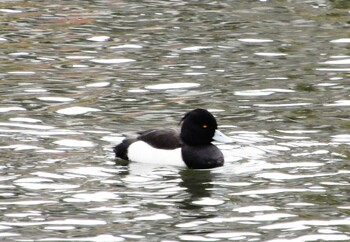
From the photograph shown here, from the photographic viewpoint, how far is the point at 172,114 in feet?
50.7

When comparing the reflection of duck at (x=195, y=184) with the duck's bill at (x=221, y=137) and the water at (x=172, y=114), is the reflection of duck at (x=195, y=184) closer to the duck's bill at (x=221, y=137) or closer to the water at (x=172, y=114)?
the water at (x=172, y=114)

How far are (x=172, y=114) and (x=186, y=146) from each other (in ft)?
5.98

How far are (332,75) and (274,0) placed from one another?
18.4ft

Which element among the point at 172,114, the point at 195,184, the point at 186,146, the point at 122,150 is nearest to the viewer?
the point at 195,184

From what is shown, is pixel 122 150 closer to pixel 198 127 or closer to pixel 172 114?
pixel 198 127

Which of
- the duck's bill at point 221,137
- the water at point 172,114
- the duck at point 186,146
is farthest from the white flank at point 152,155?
the duck's bill at point 221,137

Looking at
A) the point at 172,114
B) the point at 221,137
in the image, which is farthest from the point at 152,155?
the point at 172,114

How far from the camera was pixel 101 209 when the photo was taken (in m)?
11.5

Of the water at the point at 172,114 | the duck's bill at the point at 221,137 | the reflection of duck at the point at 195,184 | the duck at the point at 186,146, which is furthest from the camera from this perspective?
the duck's bill at the point at 221,137

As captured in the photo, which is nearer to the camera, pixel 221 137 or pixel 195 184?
pixel 195 184

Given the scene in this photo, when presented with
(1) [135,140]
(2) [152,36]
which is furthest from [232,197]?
(2) [152,36]

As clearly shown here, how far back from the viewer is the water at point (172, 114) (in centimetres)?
1116

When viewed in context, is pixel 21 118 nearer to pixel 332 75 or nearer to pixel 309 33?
pixel 332 75

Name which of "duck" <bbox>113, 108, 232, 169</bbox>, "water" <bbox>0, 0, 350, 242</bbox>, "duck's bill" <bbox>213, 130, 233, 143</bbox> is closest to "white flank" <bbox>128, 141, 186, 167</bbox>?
"duck" <bbox>113, 108, 232, 169</bbox>
